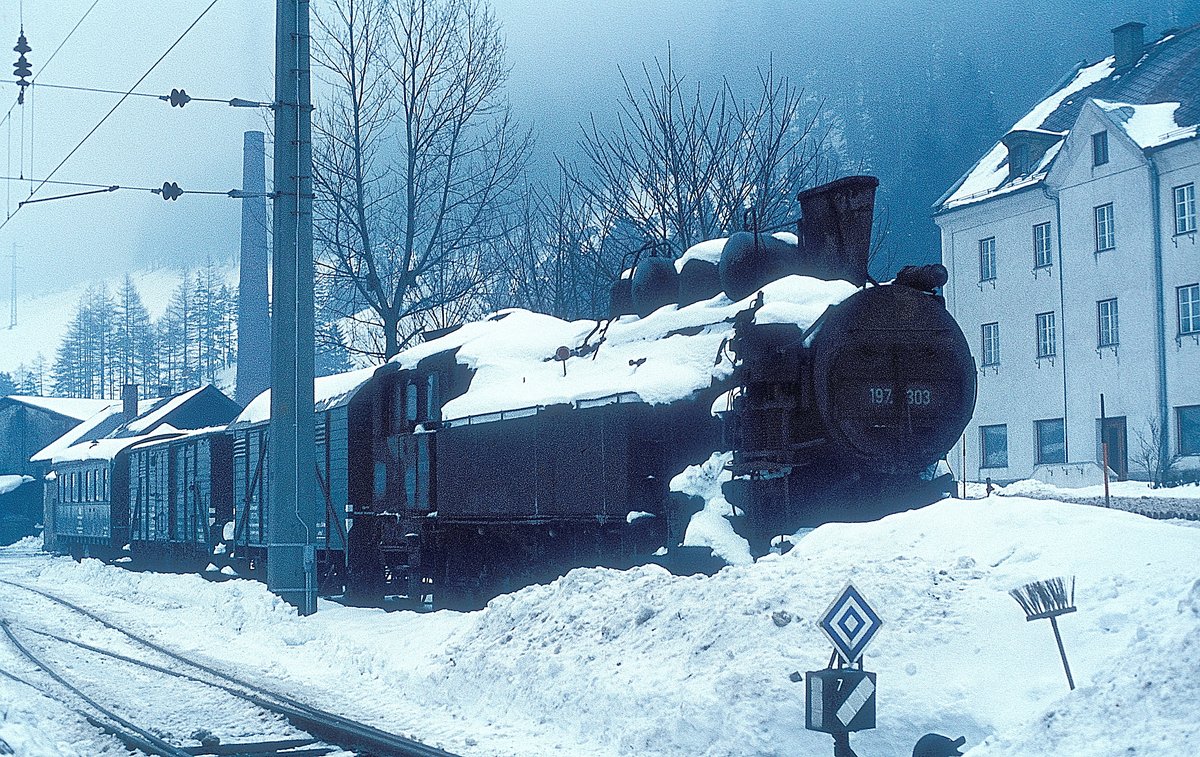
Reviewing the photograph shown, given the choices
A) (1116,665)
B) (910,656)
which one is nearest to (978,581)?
(910,656)

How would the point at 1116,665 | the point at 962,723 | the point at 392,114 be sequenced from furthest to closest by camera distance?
the point at 392,114, the point at 962,723, the point at 1116,665

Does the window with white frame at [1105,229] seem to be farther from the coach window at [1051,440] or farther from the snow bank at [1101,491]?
the snow bank at [1101,491]

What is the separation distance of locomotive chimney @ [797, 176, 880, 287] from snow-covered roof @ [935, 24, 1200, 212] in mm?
22015

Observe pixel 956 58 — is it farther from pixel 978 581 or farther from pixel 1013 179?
pixel 978 581

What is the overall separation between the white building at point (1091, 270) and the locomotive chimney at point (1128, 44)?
6cm

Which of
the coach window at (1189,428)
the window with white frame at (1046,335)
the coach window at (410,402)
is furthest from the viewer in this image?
the window with white frame at (1046,335)

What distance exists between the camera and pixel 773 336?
1156cm

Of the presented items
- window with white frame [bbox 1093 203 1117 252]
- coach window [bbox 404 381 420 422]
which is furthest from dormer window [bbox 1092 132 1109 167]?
coach window [bbox 404 381 420 422]

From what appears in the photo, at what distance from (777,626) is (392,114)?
23753mm

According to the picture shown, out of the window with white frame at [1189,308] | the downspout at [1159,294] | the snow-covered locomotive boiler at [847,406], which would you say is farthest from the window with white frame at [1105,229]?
the snow-covered locomotive boiler at [847,406]

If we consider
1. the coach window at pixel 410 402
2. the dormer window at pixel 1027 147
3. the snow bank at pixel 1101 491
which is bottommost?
the snow bank at pixel 1101 491

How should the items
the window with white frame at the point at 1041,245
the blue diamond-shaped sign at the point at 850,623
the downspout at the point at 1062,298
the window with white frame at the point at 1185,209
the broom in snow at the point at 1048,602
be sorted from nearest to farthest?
the blue diamond-shaped sign at the point at 850,623 < the broom in snow at the point at 1048,602 < the window with white frame at the point at 1185,209 < the downspout at the point at 1062,298 < the window with white frame at the point at 1041,245

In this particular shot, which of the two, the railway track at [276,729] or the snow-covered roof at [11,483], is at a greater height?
the snow-covered roof at [11,483]

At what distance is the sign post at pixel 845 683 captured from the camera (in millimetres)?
7027
